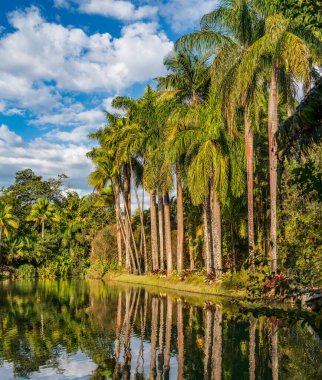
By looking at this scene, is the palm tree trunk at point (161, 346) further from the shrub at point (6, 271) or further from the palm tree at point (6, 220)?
the shrub at point (6, 271)

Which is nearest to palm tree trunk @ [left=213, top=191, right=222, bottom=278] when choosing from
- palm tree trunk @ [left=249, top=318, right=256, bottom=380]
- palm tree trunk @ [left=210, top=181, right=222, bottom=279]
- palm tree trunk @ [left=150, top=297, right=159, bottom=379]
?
palm tree trunk @ [left=210, top=181, right=222, bottom=279]

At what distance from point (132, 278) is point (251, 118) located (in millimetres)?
21097

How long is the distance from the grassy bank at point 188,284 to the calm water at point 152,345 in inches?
105

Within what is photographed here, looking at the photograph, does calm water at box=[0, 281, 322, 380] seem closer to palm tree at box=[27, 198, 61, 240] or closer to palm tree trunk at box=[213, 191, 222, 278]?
palm tree trunk at box=[213, 191, 222, 278]

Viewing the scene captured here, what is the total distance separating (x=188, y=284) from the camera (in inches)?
1198

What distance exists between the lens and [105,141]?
1743 inches

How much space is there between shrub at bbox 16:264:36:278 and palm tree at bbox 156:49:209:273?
1233 inches

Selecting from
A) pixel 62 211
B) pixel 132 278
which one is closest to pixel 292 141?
pixel 132 278

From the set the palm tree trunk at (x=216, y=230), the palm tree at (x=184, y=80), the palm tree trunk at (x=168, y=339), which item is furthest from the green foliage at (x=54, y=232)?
the palm tree trunk at (x=168, y=339)

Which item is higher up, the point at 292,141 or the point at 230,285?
the point at 292,141

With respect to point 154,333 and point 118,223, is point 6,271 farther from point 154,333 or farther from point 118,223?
point 154,333

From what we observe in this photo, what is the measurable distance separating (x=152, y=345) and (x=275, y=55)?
1335 centimetres

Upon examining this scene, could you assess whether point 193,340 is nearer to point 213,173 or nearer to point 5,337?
point 5,337

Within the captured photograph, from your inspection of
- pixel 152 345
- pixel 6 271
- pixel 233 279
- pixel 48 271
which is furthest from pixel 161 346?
pixel 6 271
